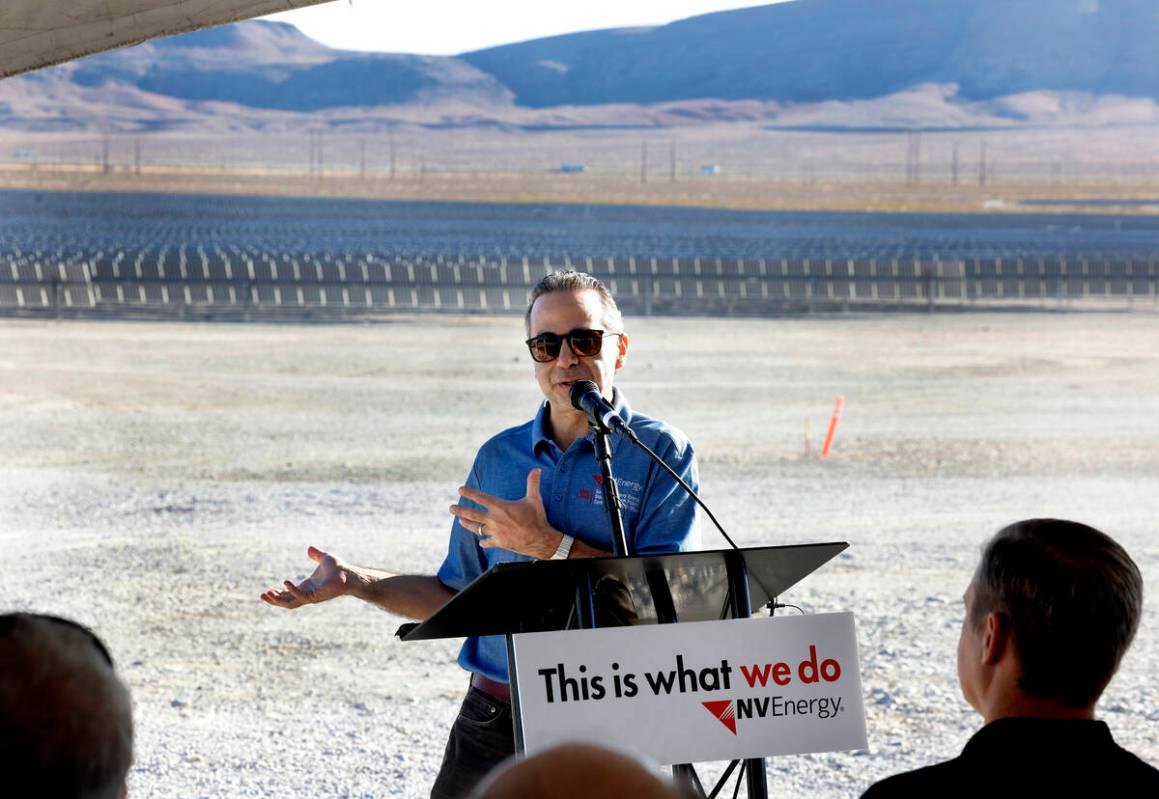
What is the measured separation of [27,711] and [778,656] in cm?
170

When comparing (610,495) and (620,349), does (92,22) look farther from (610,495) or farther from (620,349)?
(610,495)

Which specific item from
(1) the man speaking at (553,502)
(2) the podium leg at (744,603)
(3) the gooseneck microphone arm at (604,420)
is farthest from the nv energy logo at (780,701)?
(1) the man speaking at (553,502)

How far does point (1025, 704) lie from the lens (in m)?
2.79

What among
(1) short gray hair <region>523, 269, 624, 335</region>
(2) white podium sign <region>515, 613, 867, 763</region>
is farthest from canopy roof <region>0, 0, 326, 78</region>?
(2) white podium sign <region>515, 613, 867, 763</region>

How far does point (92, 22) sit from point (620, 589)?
8.62ft

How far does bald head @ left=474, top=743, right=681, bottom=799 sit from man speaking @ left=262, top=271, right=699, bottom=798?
2185 mm

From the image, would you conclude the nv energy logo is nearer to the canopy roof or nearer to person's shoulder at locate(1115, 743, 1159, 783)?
person's shoulder at locate(1115, 743, 1159, 783)

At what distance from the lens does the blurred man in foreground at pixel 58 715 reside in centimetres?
192

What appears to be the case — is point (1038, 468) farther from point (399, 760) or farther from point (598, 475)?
point (598, 475)

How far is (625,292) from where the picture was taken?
42531mm

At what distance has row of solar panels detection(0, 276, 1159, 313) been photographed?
38844 millimetres

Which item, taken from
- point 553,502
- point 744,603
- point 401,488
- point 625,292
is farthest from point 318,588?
point 625,292

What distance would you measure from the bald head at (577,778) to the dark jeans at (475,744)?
7.83ft

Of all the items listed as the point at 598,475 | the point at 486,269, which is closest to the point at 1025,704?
the point at 598,475
